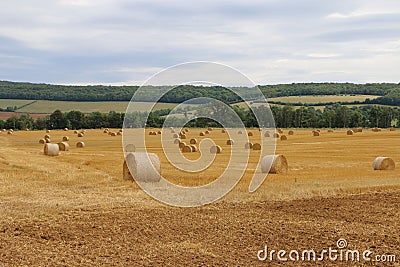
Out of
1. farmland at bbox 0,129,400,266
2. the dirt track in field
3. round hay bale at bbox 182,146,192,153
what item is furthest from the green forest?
the dirt track in field

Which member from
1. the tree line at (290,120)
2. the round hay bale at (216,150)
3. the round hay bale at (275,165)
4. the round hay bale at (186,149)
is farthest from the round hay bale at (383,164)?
the tree line at (290,120)

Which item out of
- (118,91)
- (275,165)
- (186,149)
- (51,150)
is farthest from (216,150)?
(118,91)

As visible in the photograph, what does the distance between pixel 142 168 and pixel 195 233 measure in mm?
9588

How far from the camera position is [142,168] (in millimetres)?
22453

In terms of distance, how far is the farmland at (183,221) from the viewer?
1136 centimetres

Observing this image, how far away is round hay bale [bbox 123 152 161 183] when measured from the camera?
22344mm

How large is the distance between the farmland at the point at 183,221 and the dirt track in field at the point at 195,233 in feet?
0.07

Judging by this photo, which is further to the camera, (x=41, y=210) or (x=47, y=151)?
(x=47, y=151)

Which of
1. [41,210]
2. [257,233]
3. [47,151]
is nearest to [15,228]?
[41,210]

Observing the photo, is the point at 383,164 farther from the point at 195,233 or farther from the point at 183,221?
the point at 195,233

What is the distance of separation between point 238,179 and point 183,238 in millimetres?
10797

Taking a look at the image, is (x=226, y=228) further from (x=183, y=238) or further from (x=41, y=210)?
(x=41, y=210)

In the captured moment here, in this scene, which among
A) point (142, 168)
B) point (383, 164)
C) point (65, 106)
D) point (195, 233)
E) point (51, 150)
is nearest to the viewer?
point (195, 233)

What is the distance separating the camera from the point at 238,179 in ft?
76.3
